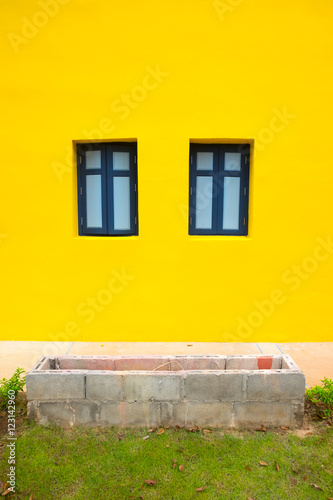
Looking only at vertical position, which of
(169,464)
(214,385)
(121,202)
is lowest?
(169,464)

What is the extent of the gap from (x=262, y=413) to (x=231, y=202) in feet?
9.72

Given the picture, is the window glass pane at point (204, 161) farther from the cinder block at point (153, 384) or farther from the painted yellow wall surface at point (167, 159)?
the cinder block at point (153, 384)

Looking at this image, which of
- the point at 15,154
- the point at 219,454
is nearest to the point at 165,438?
the point at 219,454

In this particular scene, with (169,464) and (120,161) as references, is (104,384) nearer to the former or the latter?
(169,464)

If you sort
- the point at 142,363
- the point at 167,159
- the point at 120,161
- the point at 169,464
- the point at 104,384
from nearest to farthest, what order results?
the point at 169,464 < the point at 104,384 < the point at 142,363 < the point at 167,159 < the point at 120,161

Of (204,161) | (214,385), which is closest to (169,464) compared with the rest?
(214,385)

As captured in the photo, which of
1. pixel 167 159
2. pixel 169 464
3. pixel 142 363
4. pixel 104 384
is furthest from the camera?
pixel 167 159

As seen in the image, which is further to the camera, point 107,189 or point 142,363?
point 107,189

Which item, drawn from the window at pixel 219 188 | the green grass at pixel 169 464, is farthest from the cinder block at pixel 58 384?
the window at pixel 219 188

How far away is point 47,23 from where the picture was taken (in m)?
4.67

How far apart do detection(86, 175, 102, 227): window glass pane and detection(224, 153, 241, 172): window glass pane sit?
1.87 metres

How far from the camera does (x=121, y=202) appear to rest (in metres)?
5.16

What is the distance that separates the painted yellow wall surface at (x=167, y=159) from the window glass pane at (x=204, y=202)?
0.84 feet

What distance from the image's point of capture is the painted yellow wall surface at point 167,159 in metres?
4.66
